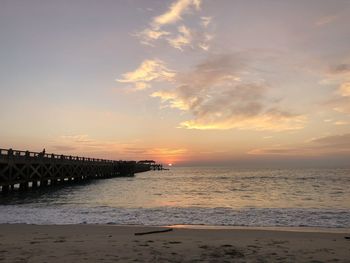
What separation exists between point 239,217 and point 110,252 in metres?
9.75

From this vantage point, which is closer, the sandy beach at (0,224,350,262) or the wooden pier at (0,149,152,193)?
the sandy beach at (0,224,350,262)

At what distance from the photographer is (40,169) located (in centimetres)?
4006

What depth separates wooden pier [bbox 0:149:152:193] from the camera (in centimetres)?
3155

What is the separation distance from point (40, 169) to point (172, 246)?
34.1 meters

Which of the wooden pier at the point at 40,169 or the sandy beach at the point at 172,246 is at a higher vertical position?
Result: the wooden pier at the point at 40,169

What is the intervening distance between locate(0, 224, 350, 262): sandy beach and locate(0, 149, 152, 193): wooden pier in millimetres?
21033

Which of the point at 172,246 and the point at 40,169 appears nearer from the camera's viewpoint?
the point at 172,246

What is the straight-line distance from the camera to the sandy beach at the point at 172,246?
7.83 meters

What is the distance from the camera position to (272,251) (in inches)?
339

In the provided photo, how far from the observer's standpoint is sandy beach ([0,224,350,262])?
7.83 metres

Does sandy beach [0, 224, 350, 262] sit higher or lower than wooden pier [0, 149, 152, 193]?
lower

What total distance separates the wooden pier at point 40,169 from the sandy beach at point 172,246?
21.0 m

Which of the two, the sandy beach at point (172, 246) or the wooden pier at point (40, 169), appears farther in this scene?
the wooden pier at point (40, 169)

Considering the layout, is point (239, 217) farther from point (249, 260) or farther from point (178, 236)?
point (249, 260)
